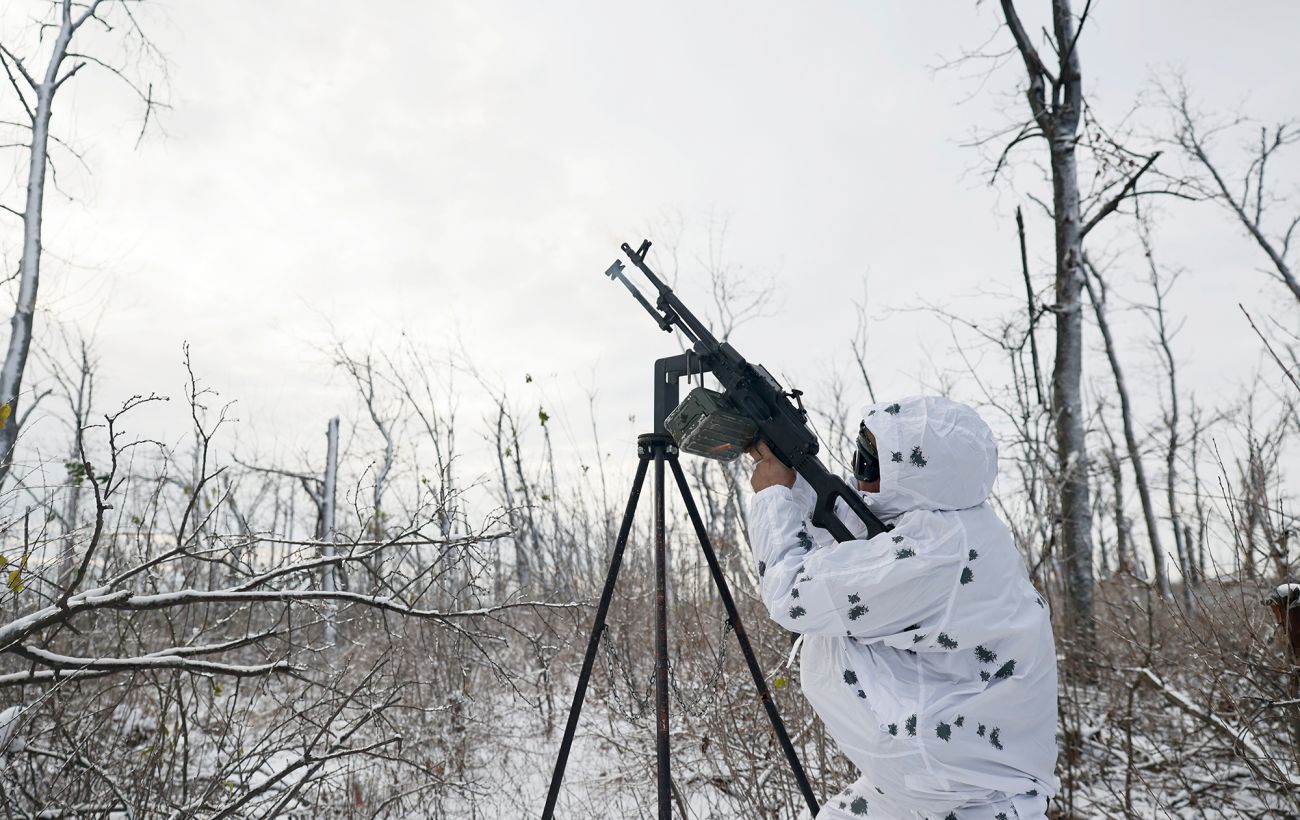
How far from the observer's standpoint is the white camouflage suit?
175 cm

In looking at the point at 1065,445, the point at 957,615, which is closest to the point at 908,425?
the point at 957,615

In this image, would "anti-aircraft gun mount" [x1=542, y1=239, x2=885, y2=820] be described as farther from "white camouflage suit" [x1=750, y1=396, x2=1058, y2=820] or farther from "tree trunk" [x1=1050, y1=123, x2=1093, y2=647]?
"tree trunk" [x1=1050, y1=123, x2=1093, y2=647]

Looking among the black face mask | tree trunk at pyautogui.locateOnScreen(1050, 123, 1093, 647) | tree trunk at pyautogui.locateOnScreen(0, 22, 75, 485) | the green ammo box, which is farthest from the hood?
tree trunk at pyautogui.locateOnScreen(0, 22, 75, 485)

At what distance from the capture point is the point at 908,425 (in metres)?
1.89

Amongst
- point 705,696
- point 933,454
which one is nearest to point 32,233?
point 705,696

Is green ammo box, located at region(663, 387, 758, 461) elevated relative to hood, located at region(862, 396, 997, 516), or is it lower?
elevated

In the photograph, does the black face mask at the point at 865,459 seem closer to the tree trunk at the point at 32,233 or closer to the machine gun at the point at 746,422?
the machine gun at the point at 746,422

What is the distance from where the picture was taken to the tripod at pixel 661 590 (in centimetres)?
234

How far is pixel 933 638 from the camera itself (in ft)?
5.86

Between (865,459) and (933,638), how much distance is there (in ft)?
1.72

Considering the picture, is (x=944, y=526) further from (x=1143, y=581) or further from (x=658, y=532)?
(x=1143, y=581)

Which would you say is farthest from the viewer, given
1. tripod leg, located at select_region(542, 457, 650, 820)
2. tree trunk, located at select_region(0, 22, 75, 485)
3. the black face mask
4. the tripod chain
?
tree trunk, located at select_region(0, 22, 75, 485)

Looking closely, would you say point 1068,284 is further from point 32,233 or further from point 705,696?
point 32,233

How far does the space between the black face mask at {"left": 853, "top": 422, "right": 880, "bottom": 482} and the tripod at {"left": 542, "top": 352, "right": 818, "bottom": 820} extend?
1.91 ft
